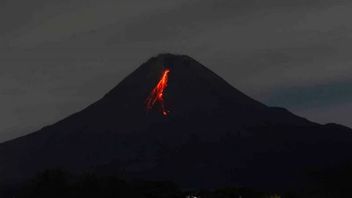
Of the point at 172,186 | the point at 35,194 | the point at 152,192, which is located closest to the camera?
the point at 35,194

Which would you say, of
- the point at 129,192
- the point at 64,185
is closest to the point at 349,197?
the point at 129,192

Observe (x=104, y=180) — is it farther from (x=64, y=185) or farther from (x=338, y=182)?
(x=338, y=182)

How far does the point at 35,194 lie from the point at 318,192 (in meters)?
39.8

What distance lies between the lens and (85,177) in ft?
332

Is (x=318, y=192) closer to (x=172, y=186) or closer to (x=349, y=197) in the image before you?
(x=349, y=197)

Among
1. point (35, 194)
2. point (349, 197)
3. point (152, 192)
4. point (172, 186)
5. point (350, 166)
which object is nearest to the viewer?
point (35, 194)

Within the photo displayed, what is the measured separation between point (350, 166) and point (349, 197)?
8.64 meters

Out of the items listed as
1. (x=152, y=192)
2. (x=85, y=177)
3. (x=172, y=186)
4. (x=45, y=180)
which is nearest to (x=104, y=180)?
(x=85, y=177)

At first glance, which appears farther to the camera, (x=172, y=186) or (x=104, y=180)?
(x=172, y=186)

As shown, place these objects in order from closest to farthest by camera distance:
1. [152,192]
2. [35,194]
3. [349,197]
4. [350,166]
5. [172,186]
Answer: [35,194] < [349,197] < [350,166] < [152,192] < [172,186]

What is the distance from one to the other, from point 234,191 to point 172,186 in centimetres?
1914

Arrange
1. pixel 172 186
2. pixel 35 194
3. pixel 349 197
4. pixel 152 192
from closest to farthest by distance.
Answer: pixel 35 194 → pixel 349 197 → pixel 152 192 → pixel 172 186

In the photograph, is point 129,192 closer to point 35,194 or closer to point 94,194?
point 94,194

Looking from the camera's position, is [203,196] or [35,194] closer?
[35,194]
